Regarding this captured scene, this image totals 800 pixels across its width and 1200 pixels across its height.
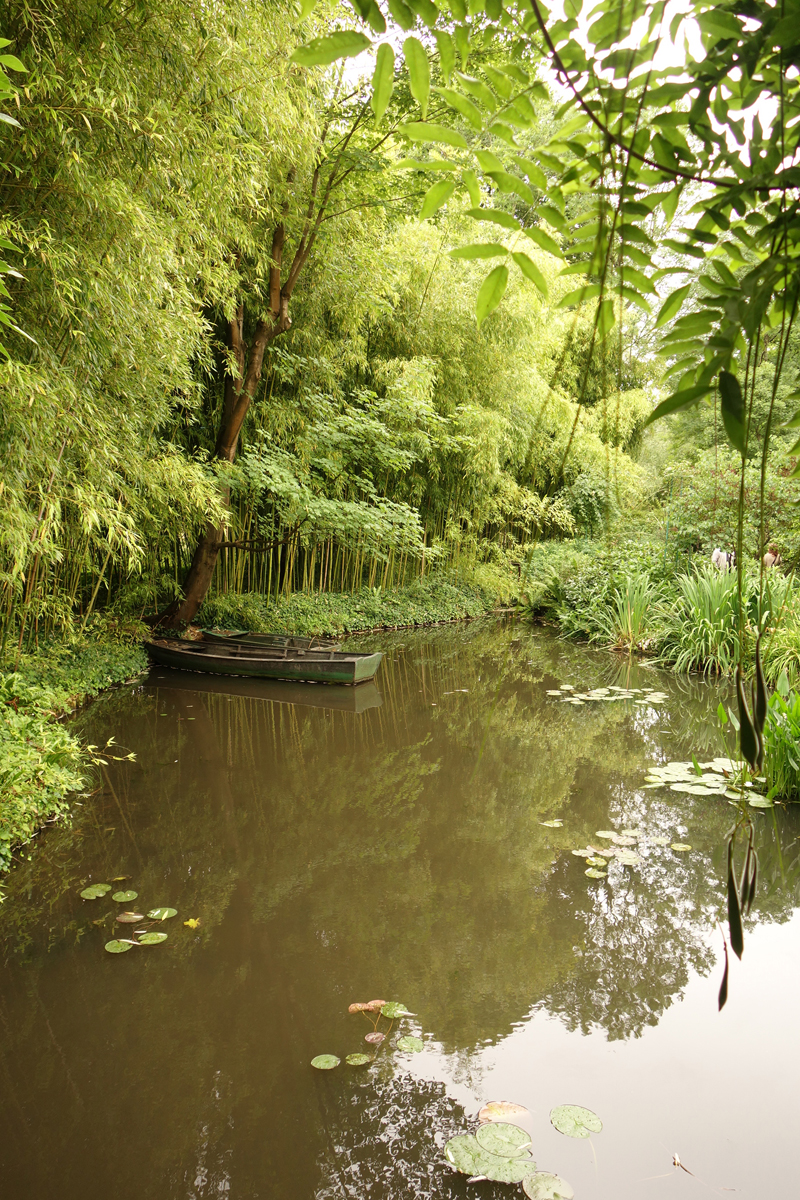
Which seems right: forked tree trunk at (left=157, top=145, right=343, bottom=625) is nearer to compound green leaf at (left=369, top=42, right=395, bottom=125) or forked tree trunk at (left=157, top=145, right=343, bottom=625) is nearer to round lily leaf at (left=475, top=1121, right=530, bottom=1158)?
round lily leaf at (left=475, top=1121, right=530, bottom=1158)

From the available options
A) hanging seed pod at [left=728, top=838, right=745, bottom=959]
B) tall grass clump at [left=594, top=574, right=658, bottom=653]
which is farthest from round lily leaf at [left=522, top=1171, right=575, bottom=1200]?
tall grass clump at [left=594, top=574, right=658, bottom=653]

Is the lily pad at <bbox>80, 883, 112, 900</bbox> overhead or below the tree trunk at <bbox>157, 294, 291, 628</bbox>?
below

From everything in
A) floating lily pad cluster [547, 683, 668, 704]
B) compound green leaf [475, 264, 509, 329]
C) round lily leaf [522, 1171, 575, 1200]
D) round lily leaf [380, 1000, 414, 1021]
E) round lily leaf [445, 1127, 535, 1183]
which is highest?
compound green leaf [475, 264, 509, 329]

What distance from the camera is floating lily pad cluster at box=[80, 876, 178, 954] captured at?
239cm

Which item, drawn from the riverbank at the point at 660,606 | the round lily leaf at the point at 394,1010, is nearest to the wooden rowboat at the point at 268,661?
the riverbank at the point at 660,606

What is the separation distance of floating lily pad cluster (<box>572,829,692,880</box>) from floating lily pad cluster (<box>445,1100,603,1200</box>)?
123 centimetres

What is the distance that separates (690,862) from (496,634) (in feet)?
20.5

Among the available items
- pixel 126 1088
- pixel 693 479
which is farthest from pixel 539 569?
pixel 126 1088

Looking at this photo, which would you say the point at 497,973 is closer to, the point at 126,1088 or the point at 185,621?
the point at 126,1088

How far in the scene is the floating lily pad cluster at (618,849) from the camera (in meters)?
2.98

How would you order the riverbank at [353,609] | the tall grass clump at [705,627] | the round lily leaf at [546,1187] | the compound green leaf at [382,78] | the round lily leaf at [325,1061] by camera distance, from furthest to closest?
the riverbank at [353,609], the tall grass clump at [705,627], the round lily leaf at [325,1061], the round lily leaf at [546,1187], the compound green leaf at [382,78]

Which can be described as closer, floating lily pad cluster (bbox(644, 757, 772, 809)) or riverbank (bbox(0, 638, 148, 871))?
riverbank (bbox(0, 638, 148, 871))

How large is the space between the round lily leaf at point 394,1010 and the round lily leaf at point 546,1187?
58 cm

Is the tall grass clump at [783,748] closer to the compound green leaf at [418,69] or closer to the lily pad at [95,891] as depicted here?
the lily pad at [95,891]
